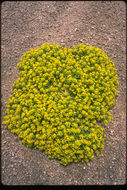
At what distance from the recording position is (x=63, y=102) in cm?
399

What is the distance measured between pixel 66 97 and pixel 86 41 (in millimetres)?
2466

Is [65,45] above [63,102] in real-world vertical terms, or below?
above

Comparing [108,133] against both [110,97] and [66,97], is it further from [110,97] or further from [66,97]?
[66,97]

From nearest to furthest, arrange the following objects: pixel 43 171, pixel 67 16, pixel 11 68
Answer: pixel 43 171 → pixel 11 68 → pixel 67 16

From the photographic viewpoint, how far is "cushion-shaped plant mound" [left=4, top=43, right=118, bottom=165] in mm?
3773

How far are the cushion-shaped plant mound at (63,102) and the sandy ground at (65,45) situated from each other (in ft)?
0.96

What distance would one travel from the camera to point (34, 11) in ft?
20.6

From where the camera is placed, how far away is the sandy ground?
152 inches

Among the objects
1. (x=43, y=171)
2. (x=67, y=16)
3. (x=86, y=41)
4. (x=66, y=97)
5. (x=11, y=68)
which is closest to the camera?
(x=43, y=171)

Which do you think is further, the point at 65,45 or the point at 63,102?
the point at 65,45

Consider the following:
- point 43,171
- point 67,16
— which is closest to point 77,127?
point 43,171

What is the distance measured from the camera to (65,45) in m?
5.48

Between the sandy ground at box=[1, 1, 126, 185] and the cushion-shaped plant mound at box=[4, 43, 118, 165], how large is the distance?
292 millimetres

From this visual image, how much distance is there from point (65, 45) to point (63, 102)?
239 cm
